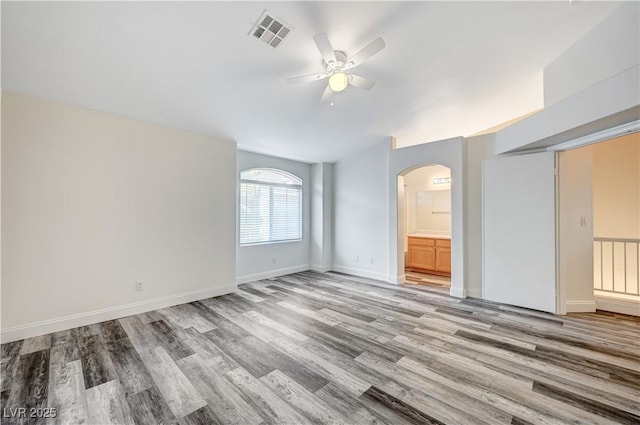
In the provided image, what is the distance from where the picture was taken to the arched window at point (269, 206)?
5148 mm

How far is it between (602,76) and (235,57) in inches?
150

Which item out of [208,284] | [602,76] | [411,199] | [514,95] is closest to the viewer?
[602,76]

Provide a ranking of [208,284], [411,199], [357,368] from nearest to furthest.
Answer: [357,368] → [208,284] → [411,199]

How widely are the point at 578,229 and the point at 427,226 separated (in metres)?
3.31

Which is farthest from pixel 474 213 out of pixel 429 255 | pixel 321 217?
pixel 321 217

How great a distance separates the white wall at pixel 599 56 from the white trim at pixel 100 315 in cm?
570

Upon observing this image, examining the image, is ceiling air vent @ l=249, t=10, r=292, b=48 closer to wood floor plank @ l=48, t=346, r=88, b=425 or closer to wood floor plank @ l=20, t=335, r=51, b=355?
wood floor plank @ l=48, t=346, r=88, b=425

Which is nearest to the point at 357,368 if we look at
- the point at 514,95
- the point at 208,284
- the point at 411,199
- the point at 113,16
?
the point at 208,284

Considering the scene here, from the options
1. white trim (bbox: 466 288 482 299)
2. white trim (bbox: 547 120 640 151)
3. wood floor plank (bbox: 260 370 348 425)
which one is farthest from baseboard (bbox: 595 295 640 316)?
wood floor plank (bbox: 260 370 348 425)

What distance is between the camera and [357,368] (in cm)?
225

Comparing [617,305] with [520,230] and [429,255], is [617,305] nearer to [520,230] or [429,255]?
[520,230]

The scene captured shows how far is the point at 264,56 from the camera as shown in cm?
266

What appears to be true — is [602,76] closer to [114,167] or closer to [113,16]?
[113,16]

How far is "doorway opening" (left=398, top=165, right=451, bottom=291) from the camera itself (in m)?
5.63
